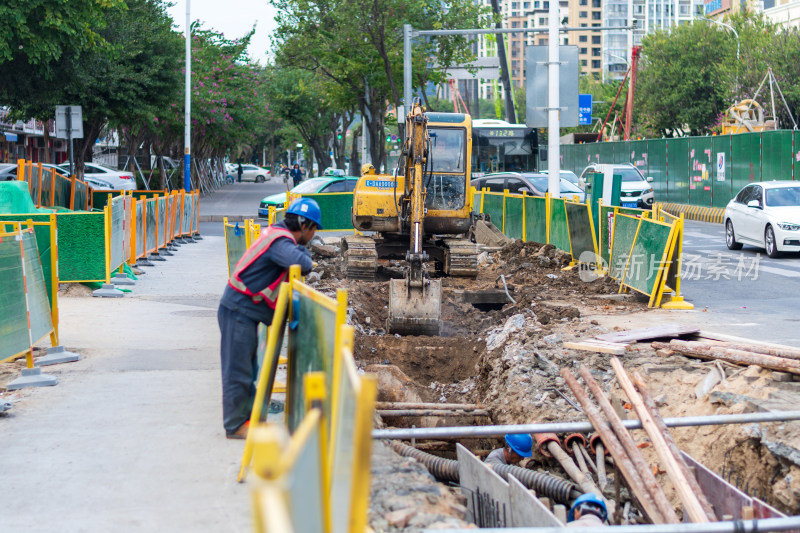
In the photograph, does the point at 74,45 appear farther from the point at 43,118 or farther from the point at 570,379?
the point at 570,379

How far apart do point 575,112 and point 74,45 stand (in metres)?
10.9

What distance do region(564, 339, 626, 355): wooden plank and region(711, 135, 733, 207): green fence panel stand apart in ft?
84.0

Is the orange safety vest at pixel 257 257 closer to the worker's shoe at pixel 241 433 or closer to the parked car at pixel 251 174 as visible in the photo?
the worker's shoe at pixel 241 433

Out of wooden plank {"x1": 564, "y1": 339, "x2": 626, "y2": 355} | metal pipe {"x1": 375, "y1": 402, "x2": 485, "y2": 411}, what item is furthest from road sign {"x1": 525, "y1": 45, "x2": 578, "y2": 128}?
metal pipe {"x1": 375, "y1": 402, "x2": 485, "y2": 411}

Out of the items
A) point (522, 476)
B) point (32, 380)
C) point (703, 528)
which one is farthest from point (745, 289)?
point (703, 528)

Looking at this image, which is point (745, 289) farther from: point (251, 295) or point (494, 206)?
point (251, 295)

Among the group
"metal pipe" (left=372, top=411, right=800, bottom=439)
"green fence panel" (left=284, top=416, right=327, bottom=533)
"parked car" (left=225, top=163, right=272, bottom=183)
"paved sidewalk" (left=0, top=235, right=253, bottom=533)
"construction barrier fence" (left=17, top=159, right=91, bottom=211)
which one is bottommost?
"paved sidewalk" (left=0, top=235, right=253, bottom=533)

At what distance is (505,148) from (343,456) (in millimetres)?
31254

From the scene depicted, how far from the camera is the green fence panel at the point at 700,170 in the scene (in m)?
34.8

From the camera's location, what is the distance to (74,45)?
20641mm

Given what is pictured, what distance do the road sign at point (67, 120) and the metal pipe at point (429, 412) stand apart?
636 inches

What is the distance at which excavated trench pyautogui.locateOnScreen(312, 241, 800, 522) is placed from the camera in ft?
21.6

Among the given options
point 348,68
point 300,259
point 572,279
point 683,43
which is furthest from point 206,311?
point 683,43

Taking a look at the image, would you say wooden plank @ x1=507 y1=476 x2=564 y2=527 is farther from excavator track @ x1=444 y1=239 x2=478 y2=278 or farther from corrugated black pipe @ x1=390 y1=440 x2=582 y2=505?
excavator track @ x1=444 y1=239 x2=478 y2=278
